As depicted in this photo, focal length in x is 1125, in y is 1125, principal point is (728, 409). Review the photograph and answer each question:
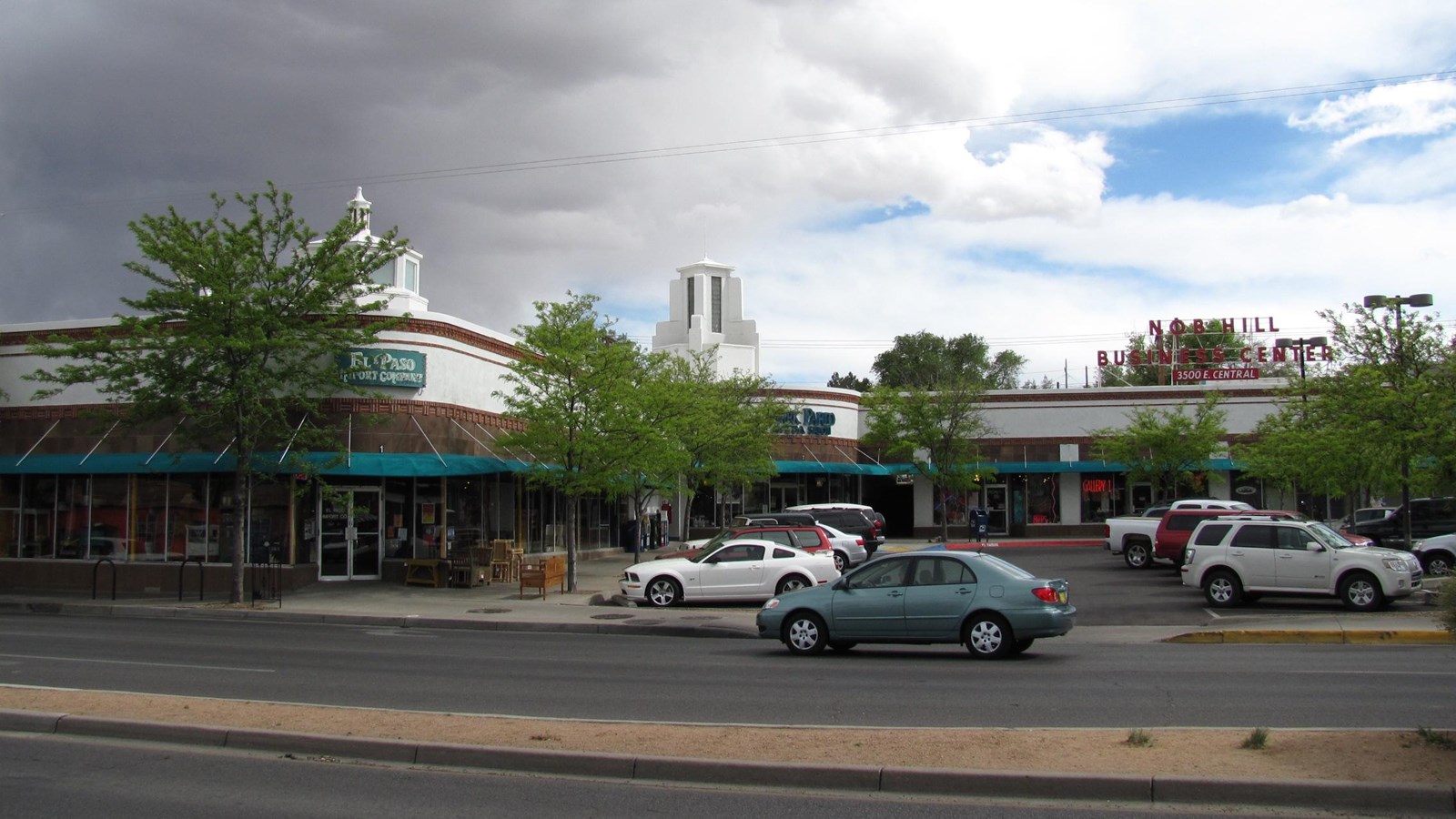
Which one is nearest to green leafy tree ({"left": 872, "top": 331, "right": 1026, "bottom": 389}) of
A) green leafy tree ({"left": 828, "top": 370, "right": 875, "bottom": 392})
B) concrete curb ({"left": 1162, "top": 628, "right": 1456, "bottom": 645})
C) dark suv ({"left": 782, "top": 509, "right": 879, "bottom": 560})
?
green leafy tree ({"left": 828, "top": 370, "right": 875, "bottom": 392})

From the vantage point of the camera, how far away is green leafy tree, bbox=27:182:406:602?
23.7 metres

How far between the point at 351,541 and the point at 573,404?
20.8 ft

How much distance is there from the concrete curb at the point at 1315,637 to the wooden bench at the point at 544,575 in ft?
44.3

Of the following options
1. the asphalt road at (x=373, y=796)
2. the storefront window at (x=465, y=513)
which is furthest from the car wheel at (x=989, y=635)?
the storefront window at (x=465, y=513)

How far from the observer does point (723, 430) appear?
119 ft

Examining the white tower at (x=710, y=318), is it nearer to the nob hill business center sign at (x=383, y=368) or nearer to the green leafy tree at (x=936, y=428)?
the green leafy tree at (x=936, y=428)

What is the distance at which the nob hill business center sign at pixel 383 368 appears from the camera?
26.9 meters

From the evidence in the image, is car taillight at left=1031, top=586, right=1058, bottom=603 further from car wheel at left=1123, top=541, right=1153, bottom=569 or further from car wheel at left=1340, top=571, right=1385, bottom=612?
car wheel at left=1123, top=541, right=1153, bottom=569

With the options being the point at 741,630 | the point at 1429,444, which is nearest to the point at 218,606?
the point at 741,630

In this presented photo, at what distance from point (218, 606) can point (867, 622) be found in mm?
15546

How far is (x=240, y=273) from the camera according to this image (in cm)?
2431

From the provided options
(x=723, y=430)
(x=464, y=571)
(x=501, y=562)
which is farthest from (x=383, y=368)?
(x=723, y=430)

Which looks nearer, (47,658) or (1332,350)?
(47,658)

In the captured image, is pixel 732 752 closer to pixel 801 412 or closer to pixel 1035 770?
pixel 1035 770
